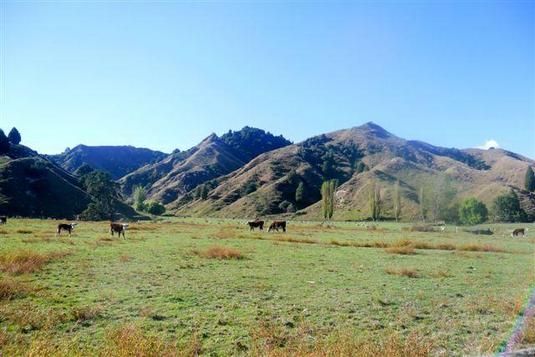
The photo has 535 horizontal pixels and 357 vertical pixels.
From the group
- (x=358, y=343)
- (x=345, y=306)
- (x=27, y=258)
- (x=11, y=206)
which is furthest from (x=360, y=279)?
(x=11, y=206)

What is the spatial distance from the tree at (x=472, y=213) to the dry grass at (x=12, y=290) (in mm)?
Answer: 115038

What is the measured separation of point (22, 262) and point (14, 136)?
168 meters

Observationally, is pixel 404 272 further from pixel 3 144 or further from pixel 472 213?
pixel 3 144

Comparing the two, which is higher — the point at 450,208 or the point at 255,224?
the point at 450,208

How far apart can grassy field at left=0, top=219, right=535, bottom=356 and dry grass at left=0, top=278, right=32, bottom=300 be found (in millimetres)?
34

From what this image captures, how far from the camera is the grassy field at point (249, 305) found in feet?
33.1

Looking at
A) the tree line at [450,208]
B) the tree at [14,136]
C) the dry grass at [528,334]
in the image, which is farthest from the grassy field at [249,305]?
the tree at [14,136]

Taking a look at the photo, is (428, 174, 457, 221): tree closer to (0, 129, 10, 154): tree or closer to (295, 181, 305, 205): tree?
(295, 181, 305, 205): tree

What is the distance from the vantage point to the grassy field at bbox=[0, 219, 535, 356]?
1010 cm

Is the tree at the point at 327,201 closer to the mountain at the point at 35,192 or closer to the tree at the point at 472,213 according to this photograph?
the tree at the point at 472,213

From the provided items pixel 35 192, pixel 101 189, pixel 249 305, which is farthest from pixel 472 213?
pixel 35 192

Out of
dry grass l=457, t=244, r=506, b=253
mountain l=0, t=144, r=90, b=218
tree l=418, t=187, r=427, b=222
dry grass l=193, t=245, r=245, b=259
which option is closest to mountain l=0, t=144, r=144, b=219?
mountain l=0, t=144, r=90, b=218

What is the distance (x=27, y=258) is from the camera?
21.2 m

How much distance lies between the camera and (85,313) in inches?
488
